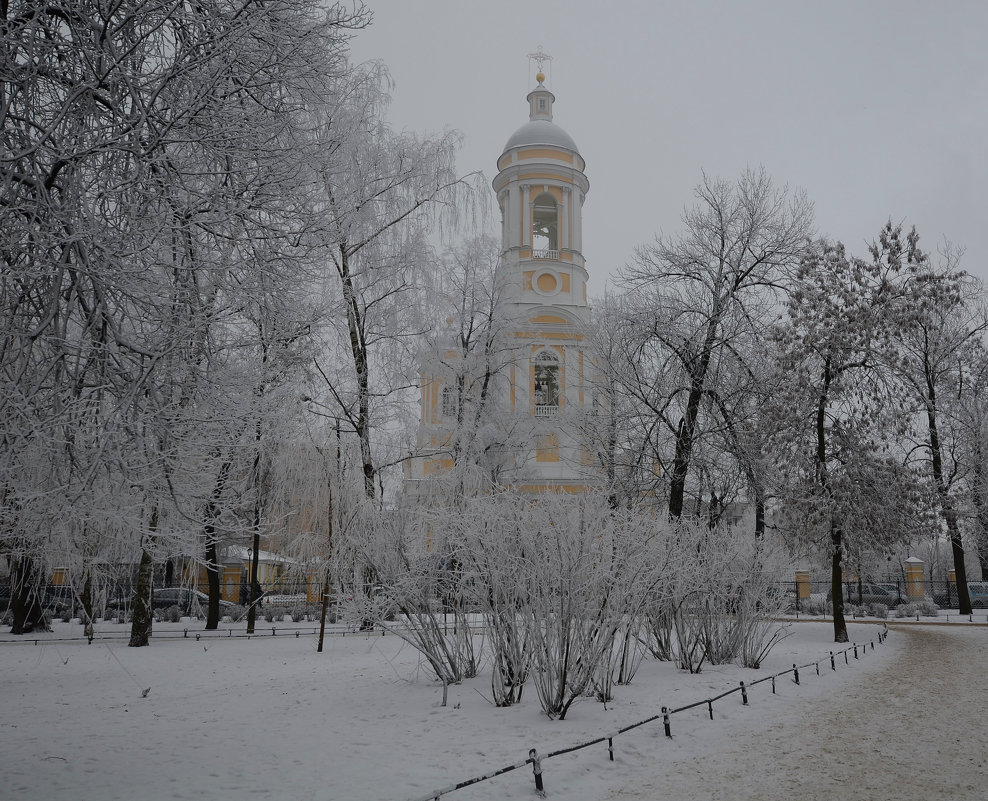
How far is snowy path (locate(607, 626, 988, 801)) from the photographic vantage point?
627 cm

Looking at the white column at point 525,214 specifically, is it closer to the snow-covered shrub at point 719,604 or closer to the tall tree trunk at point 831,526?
the tall tree trunk at point 831,526

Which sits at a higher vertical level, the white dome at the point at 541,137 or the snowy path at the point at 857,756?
the white dome at the point at 541,137

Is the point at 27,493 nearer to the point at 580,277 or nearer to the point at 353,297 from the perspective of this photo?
the point at 353,297

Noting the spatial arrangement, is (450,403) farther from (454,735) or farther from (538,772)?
(538,772)

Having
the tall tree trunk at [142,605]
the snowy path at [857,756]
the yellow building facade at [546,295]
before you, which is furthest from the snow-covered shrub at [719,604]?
the yellow building facade at [546,295]

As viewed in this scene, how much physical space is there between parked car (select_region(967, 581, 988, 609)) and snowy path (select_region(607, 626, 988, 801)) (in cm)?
2381

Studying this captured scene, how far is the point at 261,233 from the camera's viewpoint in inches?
257

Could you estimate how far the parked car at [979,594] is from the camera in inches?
1229

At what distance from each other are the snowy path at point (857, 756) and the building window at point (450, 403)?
1576cm

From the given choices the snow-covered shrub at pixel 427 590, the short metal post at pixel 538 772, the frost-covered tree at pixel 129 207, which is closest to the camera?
the frost-covered tree at pixel 129 207

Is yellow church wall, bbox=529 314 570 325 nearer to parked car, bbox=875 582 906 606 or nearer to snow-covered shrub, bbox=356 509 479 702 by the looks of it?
parked car, bbox=875 582 906 606

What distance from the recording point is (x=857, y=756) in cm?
731

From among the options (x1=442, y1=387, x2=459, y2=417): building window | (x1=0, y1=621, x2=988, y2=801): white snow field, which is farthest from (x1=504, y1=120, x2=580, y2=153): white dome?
(x1=0, y1=621, x2=988, y2=801): white snow field

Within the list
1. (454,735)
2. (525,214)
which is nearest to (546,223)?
(525,214)
